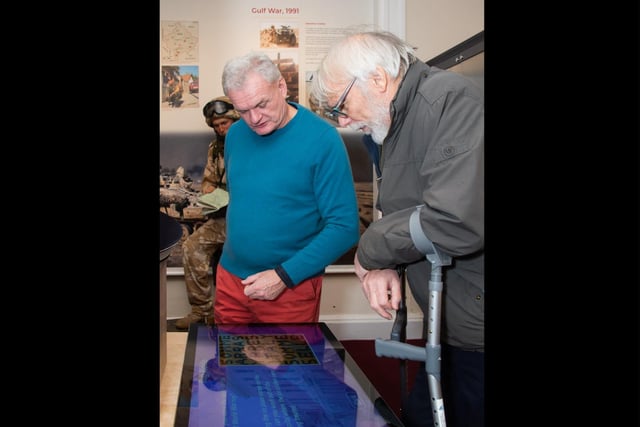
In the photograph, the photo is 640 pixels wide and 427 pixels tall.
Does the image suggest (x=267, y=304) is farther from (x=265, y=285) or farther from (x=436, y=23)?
(x=436, y=23)

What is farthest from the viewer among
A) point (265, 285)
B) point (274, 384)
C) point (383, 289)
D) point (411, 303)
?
point (411, 303)

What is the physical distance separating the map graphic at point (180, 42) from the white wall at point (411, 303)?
1.38 ft

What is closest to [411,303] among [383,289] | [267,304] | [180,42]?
[180,42]

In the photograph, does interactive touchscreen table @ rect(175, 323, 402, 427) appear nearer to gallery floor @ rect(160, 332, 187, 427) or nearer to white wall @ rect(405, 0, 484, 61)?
gallery floor @ rect(160, 332, 187, 427)

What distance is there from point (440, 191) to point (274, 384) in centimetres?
47

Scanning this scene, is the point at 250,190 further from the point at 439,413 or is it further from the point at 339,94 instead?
the point at 439,413

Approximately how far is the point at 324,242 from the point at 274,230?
174 mm

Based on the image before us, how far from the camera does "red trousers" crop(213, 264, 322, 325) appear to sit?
196cm

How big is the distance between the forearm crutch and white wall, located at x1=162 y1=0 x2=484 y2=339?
3.00 m

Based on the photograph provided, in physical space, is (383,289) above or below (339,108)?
below

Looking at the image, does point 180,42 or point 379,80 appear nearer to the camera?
point 379,80

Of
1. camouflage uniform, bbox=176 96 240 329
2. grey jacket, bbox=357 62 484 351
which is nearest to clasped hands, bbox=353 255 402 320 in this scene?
grey jacket, bbox=357 62 484 351

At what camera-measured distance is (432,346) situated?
1066 millimetres
